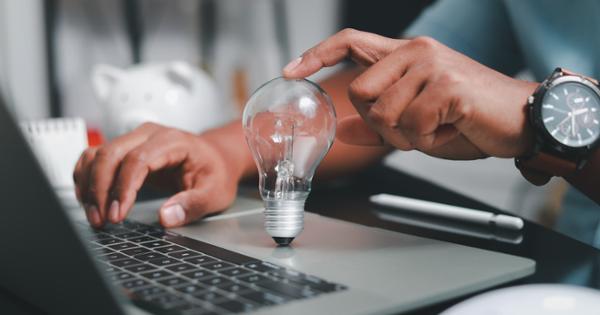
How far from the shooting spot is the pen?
568 mm

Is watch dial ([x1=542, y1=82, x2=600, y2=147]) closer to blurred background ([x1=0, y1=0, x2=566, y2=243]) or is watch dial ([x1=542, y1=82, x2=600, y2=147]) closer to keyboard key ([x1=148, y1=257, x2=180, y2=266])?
keyboard key ([x1=148, y1=257, x2=180, y2=266])

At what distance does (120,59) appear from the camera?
1.39 meters

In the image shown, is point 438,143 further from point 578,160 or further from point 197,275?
point 197,275

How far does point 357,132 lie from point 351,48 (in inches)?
3.3

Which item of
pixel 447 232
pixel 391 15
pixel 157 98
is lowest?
pixel 447 232

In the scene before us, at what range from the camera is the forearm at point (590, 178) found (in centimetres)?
56

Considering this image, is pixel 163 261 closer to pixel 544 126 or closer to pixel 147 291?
pixel 147 291

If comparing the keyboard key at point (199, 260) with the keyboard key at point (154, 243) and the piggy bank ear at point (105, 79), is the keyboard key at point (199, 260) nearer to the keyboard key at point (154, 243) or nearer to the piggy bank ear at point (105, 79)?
the keyboard key at point (154, 243)

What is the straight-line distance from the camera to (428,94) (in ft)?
1.56

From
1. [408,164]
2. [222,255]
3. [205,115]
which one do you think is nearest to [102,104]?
[205,115]

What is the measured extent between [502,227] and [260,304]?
0.99 ft

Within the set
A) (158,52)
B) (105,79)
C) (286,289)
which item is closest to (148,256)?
(286,289)

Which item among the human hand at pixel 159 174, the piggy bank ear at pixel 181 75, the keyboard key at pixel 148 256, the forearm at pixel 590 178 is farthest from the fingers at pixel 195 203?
the piggy bank ear at pixel 181 75

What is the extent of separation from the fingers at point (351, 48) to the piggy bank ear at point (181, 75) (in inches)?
21.6
